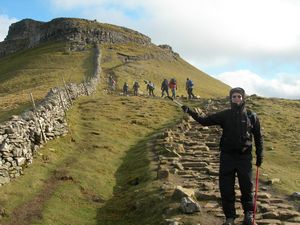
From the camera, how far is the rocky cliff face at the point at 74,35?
148 meters

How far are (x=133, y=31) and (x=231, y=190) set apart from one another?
163 m

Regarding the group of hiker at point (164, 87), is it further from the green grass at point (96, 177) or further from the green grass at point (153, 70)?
the green grass at point (96, 177)

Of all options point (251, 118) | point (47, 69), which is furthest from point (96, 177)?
point (47, 69)

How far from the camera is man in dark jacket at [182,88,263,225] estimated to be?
12.9m

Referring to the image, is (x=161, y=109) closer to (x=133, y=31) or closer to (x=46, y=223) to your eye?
(x=46, y=223)

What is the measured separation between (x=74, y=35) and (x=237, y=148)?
14169 centimetres

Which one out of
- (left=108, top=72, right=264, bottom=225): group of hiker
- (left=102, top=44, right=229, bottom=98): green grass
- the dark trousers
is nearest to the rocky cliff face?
(left=102, top=44, right=229, bottom=98): green grass

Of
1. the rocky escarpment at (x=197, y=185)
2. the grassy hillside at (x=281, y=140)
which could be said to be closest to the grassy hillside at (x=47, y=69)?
the grassy hillside at (x=281, y=140)

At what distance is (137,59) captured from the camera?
5143 inches

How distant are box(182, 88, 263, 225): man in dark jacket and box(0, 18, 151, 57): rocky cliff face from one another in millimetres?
126834

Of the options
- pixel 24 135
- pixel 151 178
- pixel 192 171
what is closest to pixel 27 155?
pixel 24 135

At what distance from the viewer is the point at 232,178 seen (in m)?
13.3

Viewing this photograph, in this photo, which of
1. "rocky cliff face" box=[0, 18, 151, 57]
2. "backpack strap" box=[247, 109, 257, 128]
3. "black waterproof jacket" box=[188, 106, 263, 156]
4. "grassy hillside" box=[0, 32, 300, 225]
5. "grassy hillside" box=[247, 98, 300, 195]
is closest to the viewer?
"black waterproof jacket" box=[188, 106, 263, 156]

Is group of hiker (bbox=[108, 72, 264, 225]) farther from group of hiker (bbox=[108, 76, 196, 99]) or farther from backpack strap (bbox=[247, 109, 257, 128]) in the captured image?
group of hiker (bbox=[108, 76, 196, 99])
